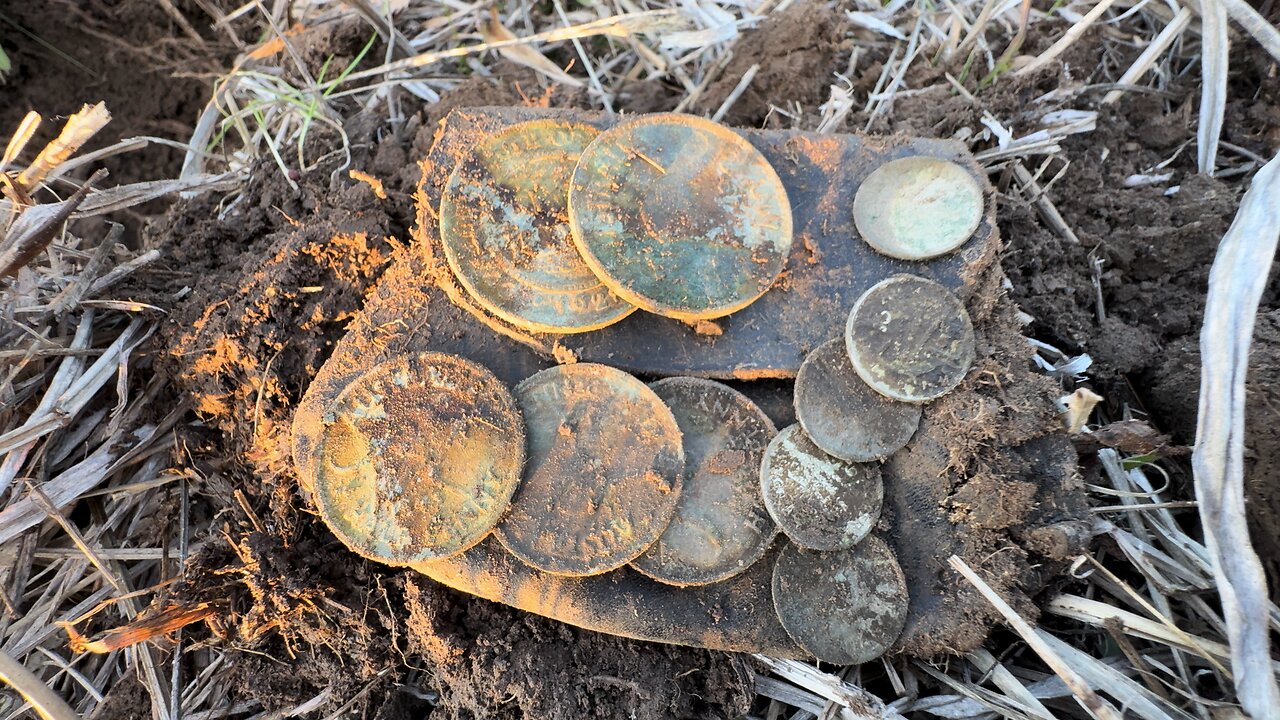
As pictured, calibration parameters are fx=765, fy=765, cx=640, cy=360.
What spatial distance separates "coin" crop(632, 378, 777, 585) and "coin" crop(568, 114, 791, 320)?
264mm

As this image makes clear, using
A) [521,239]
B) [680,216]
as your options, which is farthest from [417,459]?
[680,216]

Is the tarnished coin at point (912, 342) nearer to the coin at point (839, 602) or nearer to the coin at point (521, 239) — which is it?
the coin at point (839, 602)

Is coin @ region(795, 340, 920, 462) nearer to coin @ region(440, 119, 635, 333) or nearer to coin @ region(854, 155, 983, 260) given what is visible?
coin @ region(854, 155, 983, 260)

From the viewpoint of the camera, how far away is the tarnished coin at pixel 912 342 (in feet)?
7.37

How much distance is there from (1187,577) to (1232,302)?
86 centimetres

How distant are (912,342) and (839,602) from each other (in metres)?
0.79

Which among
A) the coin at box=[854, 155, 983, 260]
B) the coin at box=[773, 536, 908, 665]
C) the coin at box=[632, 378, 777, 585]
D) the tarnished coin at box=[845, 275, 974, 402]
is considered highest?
the coin at box=[854, 155, 983, 260]

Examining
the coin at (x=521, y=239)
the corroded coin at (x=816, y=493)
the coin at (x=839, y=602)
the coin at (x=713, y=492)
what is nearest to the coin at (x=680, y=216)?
the coin at (x=521, y=239)

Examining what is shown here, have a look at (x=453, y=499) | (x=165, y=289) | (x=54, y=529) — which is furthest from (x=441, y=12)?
(x=54, y=529)

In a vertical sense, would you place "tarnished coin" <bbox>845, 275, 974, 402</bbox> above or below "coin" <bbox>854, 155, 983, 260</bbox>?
below

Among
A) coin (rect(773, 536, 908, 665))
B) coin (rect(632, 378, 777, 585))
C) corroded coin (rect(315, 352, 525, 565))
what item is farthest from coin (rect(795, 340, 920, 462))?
corroded coin (rect(315, 352, 525, 565))

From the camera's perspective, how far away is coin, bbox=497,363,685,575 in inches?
85.9

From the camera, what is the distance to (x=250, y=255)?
2.67 metres

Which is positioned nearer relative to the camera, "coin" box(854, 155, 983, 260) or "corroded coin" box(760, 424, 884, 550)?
"corroded coin" box(760, 424, 884, 550)
